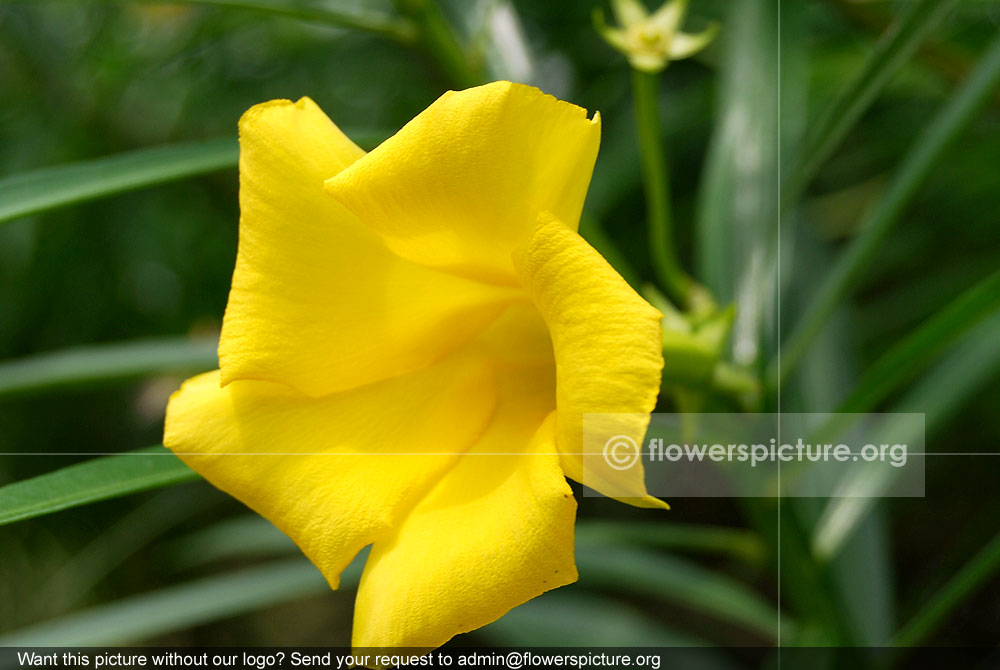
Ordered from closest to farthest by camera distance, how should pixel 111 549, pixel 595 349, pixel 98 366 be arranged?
pixel 595 349 → pixel 98 366 → pixel 111 549

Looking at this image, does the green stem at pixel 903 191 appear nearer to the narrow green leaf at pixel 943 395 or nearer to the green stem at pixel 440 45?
the narrow green leaf at pixel 943 395

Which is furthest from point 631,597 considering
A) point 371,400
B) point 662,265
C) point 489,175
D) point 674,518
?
point 489,175

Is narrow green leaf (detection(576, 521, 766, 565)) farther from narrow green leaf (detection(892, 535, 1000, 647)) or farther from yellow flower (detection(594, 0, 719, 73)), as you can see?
yellow flower (detection(594, 0, 719, 73))

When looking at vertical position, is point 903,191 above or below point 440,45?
below

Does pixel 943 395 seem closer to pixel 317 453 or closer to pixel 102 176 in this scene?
pixel 317 453

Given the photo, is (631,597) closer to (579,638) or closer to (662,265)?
(579,638)

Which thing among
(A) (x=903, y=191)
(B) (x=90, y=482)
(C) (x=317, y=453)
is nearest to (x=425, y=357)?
(C) (x=317, y=453)

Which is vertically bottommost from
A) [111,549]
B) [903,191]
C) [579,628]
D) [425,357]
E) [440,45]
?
[579,628]
